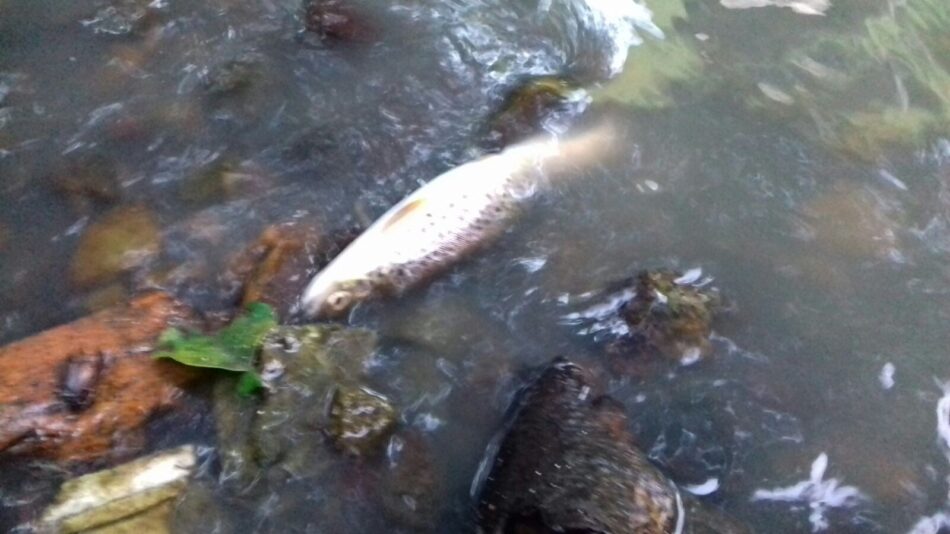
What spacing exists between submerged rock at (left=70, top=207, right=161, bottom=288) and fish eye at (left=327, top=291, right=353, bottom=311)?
808 mm

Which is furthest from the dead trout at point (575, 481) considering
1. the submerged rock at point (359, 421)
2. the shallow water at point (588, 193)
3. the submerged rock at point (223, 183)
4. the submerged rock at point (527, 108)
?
the submerged rock at point (223, 183)

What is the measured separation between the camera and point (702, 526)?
9.08 feet

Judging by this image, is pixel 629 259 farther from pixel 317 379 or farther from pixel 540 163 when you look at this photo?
pixel 317 379

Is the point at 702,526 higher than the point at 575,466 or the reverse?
the reverse

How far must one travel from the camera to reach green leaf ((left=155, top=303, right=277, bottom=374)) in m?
3.03

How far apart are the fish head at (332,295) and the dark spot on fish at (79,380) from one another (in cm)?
77

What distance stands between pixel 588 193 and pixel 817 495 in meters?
1.63

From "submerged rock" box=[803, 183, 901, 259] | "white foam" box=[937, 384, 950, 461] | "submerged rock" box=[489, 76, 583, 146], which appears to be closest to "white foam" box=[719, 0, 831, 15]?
"submerged rock" box=[489, 76, 583, 146]

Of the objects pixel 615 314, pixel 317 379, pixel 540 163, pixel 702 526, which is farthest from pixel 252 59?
pixel 702 526

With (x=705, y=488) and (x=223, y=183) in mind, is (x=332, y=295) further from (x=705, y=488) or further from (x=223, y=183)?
(x=705, y=488)

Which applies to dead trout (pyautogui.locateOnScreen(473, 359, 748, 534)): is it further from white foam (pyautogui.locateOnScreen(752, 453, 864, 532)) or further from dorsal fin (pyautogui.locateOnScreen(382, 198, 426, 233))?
dorsal fin (pyautogui.locateOnScreen(382, 198, 426, 233))

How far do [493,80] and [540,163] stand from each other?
693mm

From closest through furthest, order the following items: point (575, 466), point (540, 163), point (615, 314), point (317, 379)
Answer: point (575, 466) → point (317, 379) → point (615, 314) → point (540, 163)

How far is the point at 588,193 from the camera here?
393cm
